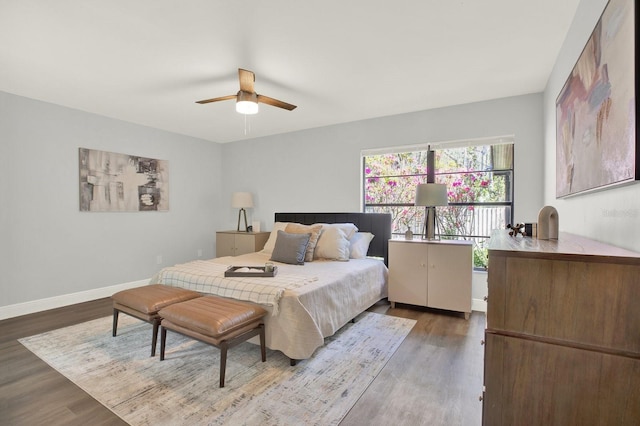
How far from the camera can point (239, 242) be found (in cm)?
525

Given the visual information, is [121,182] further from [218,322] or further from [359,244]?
[359,244]

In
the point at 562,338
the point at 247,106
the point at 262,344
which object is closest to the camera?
the point at 562,338

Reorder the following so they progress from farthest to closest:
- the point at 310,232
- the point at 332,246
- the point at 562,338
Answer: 1. the point at 310,232
2. the point at 332,246
3. the point at 562,338

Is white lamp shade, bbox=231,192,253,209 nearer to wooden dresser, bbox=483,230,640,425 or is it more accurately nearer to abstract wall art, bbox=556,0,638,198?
abstract wall art, bbox=556,0,638,198

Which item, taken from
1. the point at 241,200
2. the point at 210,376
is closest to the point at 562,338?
the point at 210,376

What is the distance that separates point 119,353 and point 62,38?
101 inches

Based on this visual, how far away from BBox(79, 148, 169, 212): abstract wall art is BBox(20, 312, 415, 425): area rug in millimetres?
1907

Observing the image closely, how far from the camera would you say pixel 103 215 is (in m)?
4.31

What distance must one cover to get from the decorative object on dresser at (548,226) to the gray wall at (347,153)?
2163mm

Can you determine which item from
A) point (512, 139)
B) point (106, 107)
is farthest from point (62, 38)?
point (512, 139)

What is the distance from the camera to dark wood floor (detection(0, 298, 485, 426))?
1784mm

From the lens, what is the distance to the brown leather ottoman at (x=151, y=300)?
253 centimetres

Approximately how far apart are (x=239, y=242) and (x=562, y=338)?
15.6 feet

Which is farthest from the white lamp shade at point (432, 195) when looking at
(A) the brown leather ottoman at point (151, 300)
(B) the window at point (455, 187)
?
(A) the brown leather ottoman at point (151, 300)
